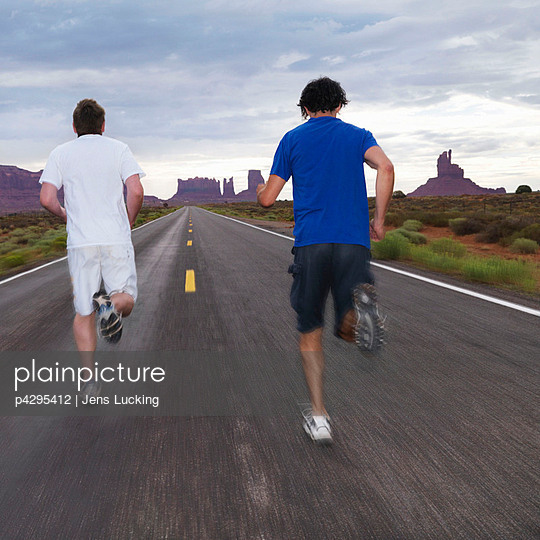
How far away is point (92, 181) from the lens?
3.51 metres

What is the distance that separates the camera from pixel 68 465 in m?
2.89

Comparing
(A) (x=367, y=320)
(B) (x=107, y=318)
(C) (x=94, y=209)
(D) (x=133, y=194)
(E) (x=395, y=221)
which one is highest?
(D) (x=133, y=194)

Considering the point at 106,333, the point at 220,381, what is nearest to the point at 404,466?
the point at 220,381

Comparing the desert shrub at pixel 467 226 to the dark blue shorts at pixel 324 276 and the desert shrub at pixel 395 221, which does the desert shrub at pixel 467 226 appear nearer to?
the desert shrub at pixel 395 221

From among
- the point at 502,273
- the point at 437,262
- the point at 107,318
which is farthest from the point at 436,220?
the point at 107,318

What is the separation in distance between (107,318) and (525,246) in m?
14.9

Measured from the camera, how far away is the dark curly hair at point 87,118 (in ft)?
11.7

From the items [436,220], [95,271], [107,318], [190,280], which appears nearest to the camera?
[107,318]

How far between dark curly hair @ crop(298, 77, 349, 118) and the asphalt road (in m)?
2.15

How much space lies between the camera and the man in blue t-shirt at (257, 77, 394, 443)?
295 centimetres

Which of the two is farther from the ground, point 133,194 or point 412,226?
point 133,194

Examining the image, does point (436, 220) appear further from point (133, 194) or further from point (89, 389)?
point (89, 389)

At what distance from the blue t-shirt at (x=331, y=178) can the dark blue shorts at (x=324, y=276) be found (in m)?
0.06

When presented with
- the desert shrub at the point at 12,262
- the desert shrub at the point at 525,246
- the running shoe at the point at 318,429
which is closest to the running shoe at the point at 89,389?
the running shoe at the point at 318,429
